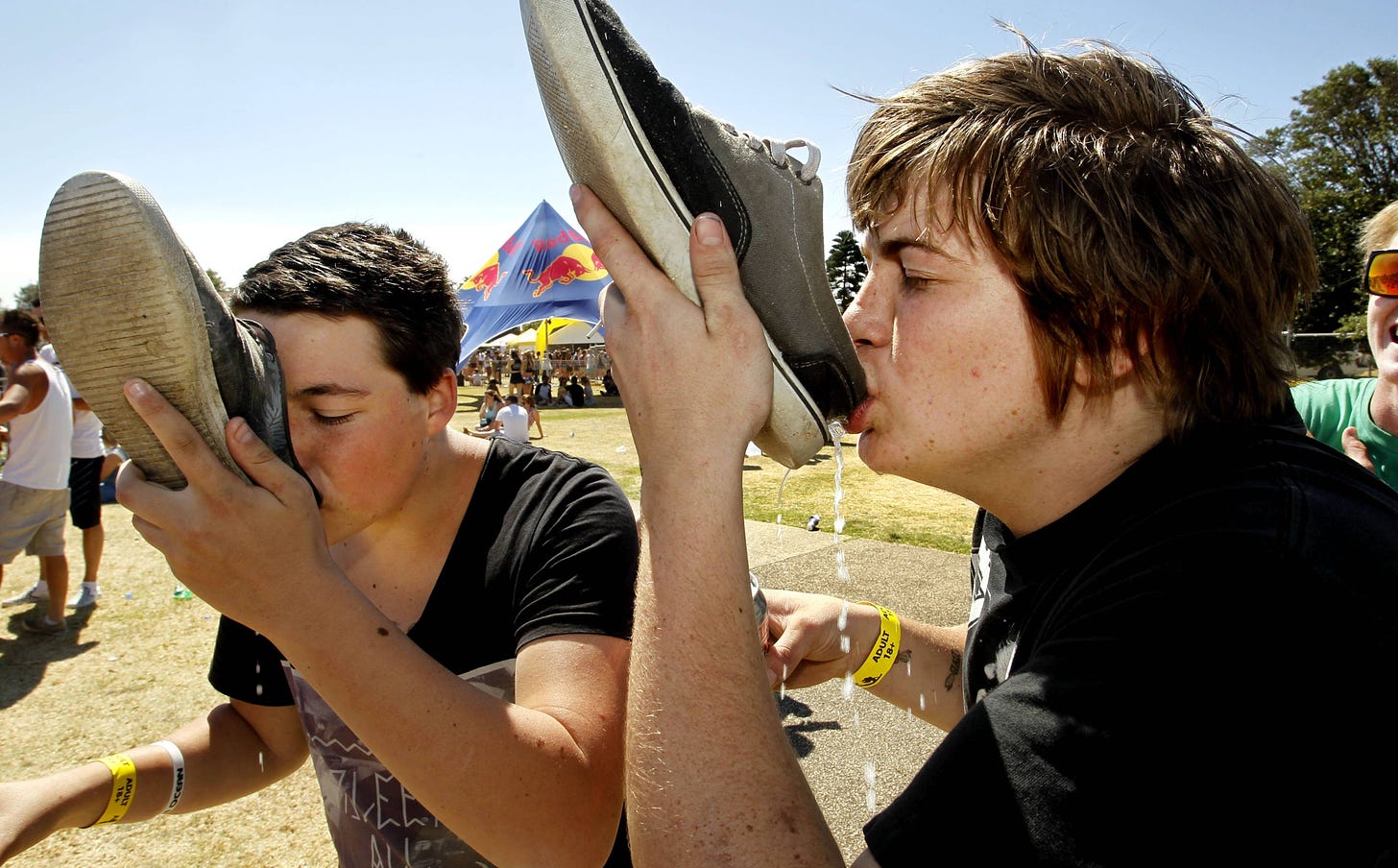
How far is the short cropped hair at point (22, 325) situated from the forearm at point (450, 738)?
704 centimetres

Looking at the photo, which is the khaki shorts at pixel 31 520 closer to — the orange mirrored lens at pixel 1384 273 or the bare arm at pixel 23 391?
the bare arm at pixel 23 391

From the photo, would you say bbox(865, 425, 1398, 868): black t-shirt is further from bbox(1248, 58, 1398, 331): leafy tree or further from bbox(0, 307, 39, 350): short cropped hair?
bbox(1248, 58, 1398, 331): leafy tree

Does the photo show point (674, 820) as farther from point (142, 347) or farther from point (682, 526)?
point (142, 347)

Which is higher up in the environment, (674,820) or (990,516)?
(990,516)

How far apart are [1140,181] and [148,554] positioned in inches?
394

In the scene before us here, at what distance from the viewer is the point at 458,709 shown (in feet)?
4.31

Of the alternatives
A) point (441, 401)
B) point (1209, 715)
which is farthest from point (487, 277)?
point (1209, 715)

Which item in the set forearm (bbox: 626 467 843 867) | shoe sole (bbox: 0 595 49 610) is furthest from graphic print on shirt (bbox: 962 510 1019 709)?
shoe sole (bbox: 0 595 49 610)

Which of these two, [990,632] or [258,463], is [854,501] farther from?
[258,463]

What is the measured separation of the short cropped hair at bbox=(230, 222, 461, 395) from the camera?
67.5 inches

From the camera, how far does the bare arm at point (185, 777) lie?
5.35ft

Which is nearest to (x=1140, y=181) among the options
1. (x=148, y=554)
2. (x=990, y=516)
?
(x=990, y=516)

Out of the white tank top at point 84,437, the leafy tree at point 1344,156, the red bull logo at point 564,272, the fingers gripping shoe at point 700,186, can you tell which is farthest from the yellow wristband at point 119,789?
the leafy tree at point 1344,156

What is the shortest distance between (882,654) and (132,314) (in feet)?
5.54
